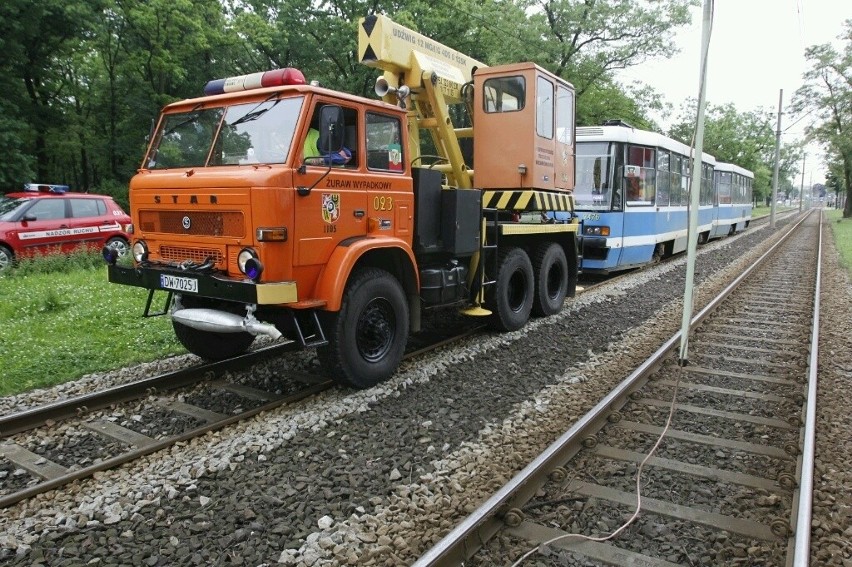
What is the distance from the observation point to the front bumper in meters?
4.68

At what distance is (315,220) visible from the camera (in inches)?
201

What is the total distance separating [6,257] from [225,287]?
9882 millimetres

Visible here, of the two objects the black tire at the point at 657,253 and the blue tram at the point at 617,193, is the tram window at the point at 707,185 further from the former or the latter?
the blue tram at the point at 617,193

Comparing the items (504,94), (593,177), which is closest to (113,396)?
(504,94)

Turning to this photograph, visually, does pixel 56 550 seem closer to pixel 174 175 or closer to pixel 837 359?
pixel 174 175

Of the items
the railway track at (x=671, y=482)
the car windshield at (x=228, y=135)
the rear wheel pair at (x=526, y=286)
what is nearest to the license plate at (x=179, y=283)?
the car windshield at (x=228, y=135)

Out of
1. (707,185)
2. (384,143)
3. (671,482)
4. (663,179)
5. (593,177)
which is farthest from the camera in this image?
(707,185)

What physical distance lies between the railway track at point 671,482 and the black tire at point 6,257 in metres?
12.1

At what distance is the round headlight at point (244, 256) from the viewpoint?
4809 millimetres

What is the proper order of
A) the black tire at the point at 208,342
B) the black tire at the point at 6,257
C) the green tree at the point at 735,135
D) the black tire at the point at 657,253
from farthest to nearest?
the green tree at the point at 735,135 → the black tire at the point at 657,253 → the black tire at the point at 6,257 → the black tire at the point at 208,342

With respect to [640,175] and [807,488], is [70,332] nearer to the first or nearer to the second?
[807,488]

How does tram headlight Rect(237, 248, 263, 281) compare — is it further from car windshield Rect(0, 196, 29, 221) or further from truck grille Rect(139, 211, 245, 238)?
car windshield Rect(0, 196, 29, 221)

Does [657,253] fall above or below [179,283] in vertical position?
below

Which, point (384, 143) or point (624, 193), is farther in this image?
point (624, 193)
